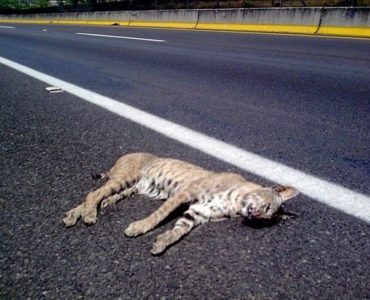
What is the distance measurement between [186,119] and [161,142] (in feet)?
2.77

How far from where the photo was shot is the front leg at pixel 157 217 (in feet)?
8.21

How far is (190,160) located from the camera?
3643 mm

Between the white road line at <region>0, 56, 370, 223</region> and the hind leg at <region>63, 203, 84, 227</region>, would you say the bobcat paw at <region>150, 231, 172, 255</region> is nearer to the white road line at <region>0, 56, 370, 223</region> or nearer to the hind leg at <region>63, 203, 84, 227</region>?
the hind leg at <region>63, 203, 84, 227</region>

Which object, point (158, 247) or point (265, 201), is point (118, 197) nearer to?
point (158, 247)

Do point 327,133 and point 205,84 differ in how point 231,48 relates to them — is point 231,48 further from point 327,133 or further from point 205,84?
point 327,133

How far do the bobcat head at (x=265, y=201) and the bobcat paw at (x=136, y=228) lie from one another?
27.6 inches

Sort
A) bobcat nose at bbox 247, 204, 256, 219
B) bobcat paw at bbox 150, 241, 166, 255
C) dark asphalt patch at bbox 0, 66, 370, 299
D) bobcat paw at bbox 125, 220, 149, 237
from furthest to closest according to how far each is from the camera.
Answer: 1. bobcat nose at bbox 247, 204, 256, 219
2. bobcat paw at bbox 125, 220, 149, 237
3. bobcat paw at bbox 150, 241, 166, 255
4. dark asphalt patch at bbox 0, 66, 370, 299

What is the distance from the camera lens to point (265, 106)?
5402 millimetres

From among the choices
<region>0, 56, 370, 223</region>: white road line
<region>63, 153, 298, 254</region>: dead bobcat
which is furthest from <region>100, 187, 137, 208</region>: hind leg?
<region>0, 56, 370, 223</region>: white road line

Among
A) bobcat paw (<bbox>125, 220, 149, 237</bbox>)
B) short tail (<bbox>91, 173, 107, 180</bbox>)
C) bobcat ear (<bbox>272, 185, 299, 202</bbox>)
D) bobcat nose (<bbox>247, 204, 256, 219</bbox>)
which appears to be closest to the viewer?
bobcat paw (<bbox>125, 220, 149, 237</bbox>)

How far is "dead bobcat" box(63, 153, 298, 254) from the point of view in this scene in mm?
2652

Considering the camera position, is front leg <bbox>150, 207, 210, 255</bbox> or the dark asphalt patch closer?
the dark asphalt patch

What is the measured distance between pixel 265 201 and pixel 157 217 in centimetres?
73

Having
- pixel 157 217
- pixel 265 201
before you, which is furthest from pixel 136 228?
pixel 265 201
